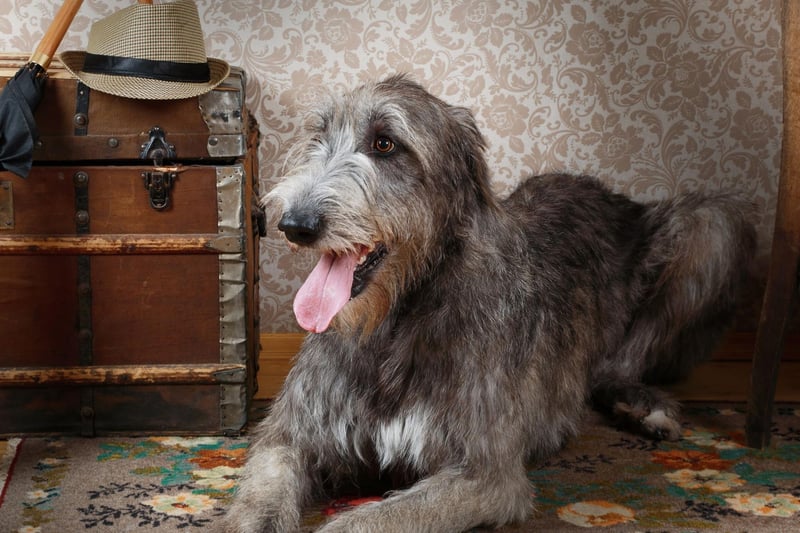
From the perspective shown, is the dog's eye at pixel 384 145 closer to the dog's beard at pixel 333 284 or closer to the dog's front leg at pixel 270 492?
the dog's beard at pixel 333 284

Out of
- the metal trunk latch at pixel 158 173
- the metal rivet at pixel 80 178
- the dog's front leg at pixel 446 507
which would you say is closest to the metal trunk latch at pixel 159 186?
the metal trunk latch at pixel 158 173

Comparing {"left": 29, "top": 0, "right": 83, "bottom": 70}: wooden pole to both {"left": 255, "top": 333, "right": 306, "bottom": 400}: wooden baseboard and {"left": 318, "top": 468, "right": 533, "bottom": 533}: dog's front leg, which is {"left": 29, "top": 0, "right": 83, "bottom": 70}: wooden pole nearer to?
{"left": 255, "top": 333, "right": 306, "bottom": 400}: wooden baseboard

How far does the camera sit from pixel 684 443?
2.85m

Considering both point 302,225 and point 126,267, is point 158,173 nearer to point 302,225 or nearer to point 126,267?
point 126,267

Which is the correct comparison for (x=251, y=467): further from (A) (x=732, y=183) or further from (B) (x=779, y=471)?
(A) (x=732, y=183)

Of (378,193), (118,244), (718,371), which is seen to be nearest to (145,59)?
(118,244)

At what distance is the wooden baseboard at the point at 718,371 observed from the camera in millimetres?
3307

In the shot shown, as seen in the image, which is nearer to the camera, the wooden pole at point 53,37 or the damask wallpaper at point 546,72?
the wooden pole at point 53,37

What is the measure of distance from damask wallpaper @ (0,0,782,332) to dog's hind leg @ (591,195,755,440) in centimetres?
54

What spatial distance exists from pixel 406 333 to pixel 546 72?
1.74 meters

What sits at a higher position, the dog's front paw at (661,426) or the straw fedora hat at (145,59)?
the straw fedora hat at (145,59)

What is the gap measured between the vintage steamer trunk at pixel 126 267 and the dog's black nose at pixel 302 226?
2.72ft

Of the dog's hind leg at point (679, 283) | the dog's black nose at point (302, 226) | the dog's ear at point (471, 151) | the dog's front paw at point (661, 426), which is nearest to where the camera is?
the dog's black nose at point (302, 226)

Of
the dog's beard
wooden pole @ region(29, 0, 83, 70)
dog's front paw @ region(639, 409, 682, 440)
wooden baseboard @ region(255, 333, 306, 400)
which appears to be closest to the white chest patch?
the dog's beard
